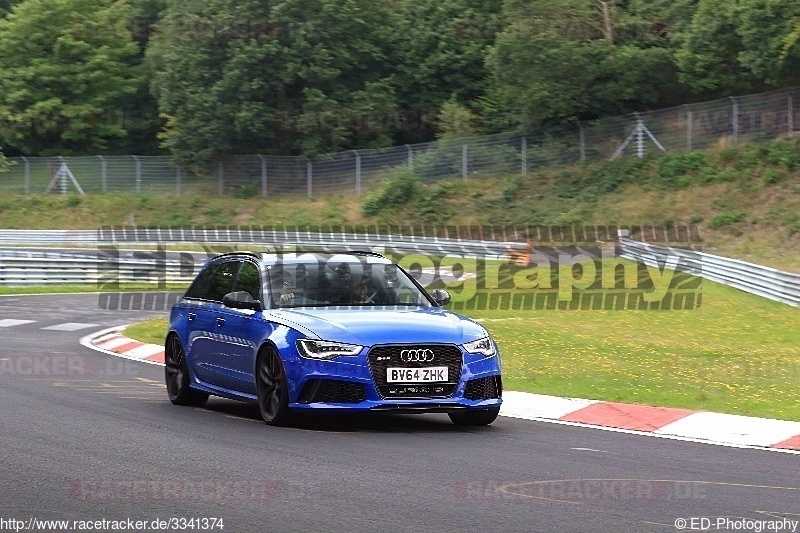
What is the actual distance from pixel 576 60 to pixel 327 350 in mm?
47675

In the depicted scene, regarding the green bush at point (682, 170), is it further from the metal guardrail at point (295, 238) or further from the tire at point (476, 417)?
the tire at point (476, 417)

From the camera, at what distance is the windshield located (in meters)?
12.1

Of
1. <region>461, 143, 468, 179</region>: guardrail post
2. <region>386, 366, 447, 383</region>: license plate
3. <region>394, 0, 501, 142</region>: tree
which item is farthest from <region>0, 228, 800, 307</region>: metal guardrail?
<region>386, 366, 447, 383</region>: license plate

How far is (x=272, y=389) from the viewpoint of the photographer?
1134 cm

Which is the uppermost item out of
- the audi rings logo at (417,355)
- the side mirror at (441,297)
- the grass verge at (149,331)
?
the side mirror at (441,297)

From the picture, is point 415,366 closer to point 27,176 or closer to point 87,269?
point 87,269

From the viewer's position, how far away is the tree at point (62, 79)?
7275cm

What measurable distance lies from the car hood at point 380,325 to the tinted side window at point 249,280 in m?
0.60

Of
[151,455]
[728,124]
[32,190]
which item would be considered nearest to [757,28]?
[728,124]

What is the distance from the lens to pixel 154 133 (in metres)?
77.6

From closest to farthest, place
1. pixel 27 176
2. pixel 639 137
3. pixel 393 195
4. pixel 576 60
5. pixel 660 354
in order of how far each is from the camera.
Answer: pixel 660 354 → pixel 576 60 → pixel 639 137 → pixel 393 195 → pixel 27 176

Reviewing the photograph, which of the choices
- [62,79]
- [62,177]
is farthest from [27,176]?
[62,79]

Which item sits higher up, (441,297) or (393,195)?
(393,195)

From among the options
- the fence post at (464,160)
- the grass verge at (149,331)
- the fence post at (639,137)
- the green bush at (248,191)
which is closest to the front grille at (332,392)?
the grass verge at (149,331)
